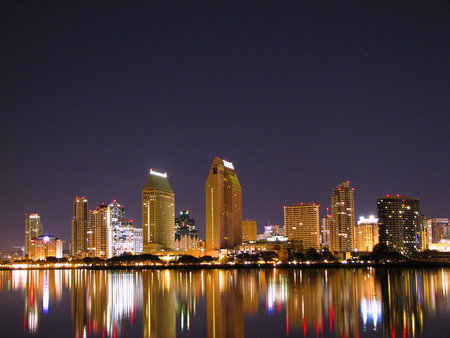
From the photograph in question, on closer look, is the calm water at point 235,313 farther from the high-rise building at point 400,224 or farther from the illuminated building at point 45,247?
the illuminated building at point 45,247

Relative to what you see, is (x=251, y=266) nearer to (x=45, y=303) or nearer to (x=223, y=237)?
(x=223, y=237)

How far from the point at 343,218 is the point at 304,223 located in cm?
1134

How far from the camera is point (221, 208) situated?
124750 millimetres

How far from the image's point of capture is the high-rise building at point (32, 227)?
549ft

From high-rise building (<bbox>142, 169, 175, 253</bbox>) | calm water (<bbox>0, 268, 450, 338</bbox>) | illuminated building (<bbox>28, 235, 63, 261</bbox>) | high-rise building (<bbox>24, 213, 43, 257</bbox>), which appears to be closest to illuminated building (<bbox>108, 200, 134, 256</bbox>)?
high-rise building (<bbox>142, 169, 175, 253</bbox>)

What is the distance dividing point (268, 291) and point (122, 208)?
372ft

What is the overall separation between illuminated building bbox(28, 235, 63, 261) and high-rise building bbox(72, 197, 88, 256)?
15.4 feet

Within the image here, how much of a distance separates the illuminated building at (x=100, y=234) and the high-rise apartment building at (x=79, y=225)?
5.72 metres

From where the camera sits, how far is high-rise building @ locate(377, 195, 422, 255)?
431ft

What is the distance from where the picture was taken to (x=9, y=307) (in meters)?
35.8

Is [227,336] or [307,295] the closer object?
[227,336]

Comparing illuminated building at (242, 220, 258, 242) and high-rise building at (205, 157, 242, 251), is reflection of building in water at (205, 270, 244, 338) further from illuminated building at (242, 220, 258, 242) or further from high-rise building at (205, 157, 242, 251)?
illuminated building at (242, 220, 258, 242)

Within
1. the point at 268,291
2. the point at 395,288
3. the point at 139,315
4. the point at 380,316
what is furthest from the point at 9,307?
the point at 395,288

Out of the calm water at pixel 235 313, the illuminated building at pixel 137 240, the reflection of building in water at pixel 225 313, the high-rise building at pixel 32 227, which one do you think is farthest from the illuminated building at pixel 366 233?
the reflection of building in water at pixel 225 313
